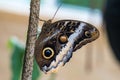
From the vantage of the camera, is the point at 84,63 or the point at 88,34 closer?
the point at 88,34

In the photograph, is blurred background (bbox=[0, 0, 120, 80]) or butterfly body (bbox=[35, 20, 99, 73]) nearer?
butterfly body (bbox=[35, 20, 99, 73])

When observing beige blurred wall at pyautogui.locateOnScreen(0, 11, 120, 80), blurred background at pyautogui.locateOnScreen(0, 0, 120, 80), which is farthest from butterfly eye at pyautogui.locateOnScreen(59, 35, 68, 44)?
beige blurred wall at pyautogui.locateOnScreen(0, 11, 120, 80)

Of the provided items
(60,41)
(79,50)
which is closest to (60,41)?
(60,41)

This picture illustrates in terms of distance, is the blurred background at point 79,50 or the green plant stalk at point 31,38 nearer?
the green plant stalk at point 31,38

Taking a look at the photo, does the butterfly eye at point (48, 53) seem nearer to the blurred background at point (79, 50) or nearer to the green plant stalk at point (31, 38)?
the green plant stalk at point (31, 38)

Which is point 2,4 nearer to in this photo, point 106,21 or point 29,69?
point 106,21

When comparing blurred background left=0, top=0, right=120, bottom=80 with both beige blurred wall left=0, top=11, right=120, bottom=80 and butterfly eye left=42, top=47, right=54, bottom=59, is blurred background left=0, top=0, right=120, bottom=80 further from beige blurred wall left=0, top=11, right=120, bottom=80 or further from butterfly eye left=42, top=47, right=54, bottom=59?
butterfly eye left=42, top=47, right=54, bottom=59

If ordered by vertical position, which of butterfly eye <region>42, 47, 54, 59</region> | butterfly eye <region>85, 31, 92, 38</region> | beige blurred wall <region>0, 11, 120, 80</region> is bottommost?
beige blurred wall <region>0, 11, 120, 80</region>

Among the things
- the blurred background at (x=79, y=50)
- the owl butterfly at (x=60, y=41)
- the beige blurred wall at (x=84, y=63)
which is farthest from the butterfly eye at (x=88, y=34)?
the beige blurred wall at (x=84, y=63)

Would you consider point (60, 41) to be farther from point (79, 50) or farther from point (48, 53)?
point (79, 50)
